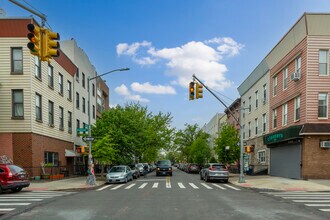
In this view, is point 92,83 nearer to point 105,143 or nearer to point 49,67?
point 49,67

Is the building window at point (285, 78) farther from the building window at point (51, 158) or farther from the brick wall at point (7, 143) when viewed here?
the brick wall at point (7, 143)

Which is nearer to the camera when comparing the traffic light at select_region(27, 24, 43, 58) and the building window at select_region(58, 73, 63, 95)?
the traffic light at select_region(27, 24, 43, 58)

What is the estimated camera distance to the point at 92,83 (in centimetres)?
4622

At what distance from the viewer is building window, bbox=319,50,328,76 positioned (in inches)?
976

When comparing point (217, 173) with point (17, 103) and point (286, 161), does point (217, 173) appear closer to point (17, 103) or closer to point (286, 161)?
point (286, 161)

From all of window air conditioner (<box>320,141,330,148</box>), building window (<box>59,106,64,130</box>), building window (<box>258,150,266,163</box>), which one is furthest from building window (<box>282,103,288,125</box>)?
building window (<box>59,106,64,130</box>)

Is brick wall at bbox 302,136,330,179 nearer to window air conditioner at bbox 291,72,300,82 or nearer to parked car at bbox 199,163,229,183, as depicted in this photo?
window air conditioner at bbox 291,72,300,82

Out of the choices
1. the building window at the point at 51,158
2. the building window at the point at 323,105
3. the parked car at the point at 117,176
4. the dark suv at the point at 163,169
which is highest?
the building window at the point at 323,105

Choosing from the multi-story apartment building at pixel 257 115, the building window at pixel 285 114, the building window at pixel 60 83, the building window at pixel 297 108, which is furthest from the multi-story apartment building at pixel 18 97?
the building window at pixel 285 114

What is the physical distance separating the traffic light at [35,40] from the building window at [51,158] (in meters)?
20.3

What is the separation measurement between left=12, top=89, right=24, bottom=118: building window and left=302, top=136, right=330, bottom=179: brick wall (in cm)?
2107

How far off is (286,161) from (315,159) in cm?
422

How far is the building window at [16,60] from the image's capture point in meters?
25.4

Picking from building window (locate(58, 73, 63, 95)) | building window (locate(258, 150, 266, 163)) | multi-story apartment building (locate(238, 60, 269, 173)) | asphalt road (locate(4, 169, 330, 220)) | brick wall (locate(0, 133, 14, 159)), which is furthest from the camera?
building window (locate(258, 150, 266, 163))
